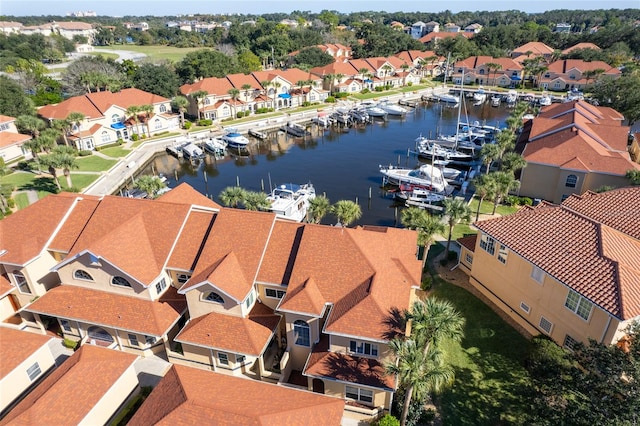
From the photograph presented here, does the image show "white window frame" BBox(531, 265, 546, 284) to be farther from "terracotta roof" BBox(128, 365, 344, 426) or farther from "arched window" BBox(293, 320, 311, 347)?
"arched window" BBox(293, 320, 311, 347)

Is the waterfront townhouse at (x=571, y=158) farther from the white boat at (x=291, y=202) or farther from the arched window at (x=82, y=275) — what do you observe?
the arched window at (x=82, y=275)

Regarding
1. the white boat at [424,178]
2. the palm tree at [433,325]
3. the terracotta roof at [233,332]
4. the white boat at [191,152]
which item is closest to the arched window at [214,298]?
the terracotta roof at [233,332]

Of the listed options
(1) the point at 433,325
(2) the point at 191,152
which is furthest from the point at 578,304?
(2) the point at 191,152

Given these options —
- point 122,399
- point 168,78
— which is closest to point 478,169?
point 122,399

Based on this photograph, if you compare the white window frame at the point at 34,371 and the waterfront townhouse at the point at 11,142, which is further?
the waterfront townhouse at the point at 11,142

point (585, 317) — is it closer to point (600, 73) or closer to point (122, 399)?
point (122, 399)
